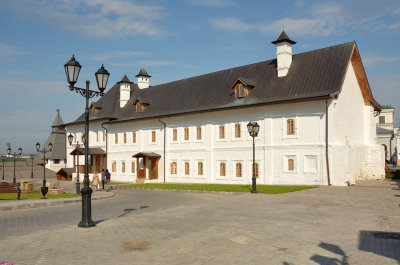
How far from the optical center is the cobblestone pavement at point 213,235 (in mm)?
7512

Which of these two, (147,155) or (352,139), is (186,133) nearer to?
(147,155)

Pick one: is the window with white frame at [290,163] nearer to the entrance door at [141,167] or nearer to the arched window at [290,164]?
the arched window at [290,164]

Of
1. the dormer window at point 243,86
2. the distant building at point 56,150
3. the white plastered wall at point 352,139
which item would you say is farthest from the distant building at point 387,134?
the distant building at point 56,150

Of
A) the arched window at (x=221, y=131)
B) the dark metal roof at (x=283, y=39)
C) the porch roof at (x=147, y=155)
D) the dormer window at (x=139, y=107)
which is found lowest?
the porch roof at (x=147, y=155)

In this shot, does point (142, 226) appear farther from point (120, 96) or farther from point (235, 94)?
point (120, 96)

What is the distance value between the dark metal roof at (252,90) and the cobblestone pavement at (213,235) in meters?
13.2

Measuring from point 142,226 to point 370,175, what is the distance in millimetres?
25271

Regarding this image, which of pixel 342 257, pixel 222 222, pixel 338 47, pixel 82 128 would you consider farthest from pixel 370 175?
pixel 82 128

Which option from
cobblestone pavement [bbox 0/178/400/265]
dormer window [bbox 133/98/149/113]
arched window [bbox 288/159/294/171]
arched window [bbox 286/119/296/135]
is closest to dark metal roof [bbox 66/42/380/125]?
dormer window [bbox 133/98/149/113]

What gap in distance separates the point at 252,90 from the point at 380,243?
23.3 m

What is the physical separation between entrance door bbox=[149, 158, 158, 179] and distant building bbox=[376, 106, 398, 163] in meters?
44.8

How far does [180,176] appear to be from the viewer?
35625 mm

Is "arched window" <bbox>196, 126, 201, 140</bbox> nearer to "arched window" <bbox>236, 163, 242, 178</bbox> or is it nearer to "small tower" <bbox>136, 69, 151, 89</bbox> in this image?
"arched window" <bbox>236, 163, 242, 178</bbox>

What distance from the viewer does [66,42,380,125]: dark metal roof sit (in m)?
26.9
